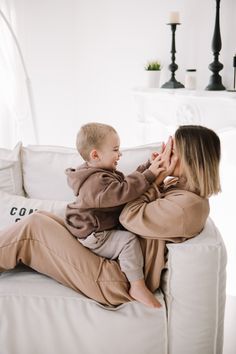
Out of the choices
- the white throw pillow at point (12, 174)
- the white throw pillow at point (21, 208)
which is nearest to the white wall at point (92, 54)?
the white throw pillow at point (12, 174)

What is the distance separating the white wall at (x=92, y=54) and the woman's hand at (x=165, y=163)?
1.58 m

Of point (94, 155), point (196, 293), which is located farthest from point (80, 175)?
point (196, 293)

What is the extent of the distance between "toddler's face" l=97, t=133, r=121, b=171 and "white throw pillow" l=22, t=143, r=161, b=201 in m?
0.31

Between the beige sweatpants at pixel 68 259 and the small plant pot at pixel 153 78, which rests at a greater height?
the small plant pot at pixel 153 78

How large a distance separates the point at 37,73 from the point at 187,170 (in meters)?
2.57

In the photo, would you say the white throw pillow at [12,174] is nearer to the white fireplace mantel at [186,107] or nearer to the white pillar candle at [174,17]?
the white fireplace mantel at [186,107]

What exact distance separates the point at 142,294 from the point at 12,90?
8.26 feet

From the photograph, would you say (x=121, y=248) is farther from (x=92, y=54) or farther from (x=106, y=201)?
(x=92, y=54)

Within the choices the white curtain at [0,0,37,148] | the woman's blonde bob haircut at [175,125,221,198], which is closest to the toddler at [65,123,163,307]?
the woman's blonde bob haircut at [175,125,221,198]

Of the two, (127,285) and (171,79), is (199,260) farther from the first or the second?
(171,79)

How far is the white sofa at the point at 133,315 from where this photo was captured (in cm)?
158

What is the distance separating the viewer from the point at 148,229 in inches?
63.1

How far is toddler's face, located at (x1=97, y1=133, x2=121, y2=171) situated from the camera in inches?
68.8

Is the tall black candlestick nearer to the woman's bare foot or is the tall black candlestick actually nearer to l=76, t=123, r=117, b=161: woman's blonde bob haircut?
l=76, t=123, r=117, b=161: woman's blonde bob haircut
